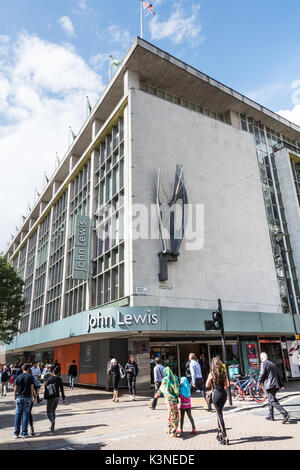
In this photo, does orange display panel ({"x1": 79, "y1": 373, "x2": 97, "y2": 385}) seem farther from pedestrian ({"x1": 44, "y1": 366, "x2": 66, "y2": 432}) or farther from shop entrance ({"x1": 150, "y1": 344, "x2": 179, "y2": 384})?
pedestrian ({"x1": 44, "y1": 366, "x2": 66, "y2": 432})

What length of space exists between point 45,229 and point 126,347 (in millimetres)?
24182

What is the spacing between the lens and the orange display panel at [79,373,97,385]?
2275 centimetres

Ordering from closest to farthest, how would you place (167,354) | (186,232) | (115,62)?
(167,354)
(186,232)
(115,62)

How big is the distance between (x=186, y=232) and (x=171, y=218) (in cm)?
147

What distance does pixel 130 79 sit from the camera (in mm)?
24000

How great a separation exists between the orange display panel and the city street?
10.4 metres

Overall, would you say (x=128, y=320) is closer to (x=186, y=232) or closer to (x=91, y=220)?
(x=186, y=232)

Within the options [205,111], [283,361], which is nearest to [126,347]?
[283,361]

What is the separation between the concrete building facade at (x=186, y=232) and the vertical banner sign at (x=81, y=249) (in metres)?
0.08

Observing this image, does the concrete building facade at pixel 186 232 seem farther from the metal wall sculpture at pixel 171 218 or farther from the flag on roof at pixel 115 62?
the flag on roof at pixel 115 62

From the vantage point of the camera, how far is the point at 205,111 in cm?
2923

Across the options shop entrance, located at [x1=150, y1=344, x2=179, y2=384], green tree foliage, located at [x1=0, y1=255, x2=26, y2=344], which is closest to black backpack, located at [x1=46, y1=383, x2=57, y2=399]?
shop entrance, located at [x1=150, y1=344, x2=179, y2=384]

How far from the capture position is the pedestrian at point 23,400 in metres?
8.41

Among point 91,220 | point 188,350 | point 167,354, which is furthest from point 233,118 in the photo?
point 167,354
